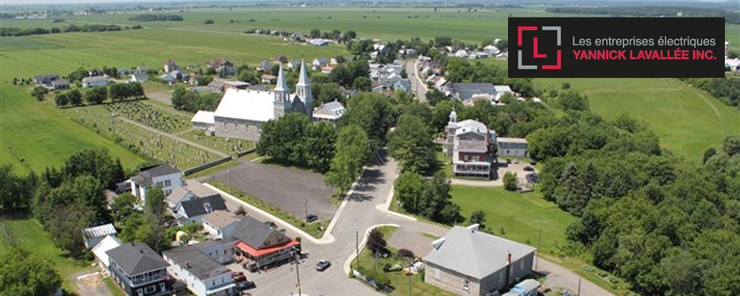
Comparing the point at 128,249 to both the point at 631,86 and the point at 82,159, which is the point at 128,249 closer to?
the point at 82,159

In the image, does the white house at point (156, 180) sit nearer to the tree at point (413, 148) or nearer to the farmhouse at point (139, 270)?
the farmhouse at point (139, 270)

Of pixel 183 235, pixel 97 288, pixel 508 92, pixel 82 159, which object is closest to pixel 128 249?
pixel 97 288

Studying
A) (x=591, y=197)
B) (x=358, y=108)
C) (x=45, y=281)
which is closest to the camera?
(x=45, y=281)

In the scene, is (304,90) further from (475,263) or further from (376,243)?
(475,263)

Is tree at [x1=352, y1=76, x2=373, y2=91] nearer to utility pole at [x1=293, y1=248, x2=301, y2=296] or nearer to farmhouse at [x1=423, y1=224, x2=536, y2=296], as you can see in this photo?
utility pole at [x1=293, y1=248, x2=301, y2=296]

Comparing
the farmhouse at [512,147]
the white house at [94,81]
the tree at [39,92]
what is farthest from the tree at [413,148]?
the white house at [94,81]
